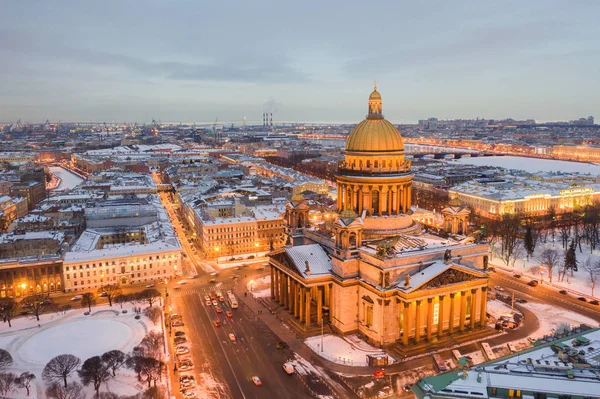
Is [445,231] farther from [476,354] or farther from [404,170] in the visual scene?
[476,354]

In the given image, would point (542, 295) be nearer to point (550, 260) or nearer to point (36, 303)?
point (550, 260)

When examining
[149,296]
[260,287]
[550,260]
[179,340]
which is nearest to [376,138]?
[260,287]

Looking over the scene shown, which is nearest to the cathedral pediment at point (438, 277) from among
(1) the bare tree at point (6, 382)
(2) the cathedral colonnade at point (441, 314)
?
(2) the cathedral colonnade at point (441, 314)

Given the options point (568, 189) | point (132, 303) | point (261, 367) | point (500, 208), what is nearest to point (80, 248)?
point (132, 303)

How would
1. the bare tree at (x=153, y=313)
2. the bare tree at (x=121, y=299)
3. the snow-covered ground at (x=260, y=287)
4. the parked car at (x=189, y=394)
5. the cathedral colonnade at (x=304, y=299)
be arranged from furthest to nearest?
the snow-covered ground at (x=260, y=287) → the bare tree at (x=121, y=299) → the bare tree at (x=153, y=313) → the cathedral colonnade at (x=304, y=299) → the parked car at (x=189, y=394)

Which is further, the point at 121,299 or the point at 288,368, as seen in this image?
the point at 121,299

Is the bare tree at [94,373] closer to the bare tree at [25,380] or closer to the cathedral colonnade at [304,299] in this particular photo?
the bare tree at [25,380]

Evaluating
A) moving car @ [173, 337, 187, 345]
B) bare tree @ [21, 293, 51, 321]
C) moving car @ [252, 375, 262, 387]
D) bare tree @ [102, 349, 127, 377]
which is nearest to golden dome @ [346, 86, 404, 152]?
moving car @ [173, 337, 187, 345]
